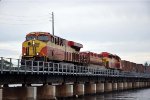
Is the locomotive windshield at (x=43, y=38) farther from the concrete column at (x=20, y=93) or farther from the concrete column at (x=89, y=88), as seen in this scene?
the concrete column at (x=89, y=88)

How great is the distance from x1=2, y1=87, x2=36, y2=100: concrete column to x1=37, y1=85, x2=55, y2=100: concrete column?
496 cm

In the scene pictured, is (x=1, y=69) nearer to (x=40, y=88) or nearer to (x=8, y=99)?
(x=8, y=99)

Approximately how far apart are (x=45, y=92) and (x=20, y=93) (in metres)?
5.35

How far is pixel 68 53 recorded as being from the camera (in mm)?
52781

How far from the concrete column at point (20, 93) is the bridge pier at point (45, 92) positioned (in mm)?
4955

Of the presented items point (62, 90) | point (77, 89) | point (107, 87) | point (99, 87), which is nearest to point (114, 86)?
point (107, 87)

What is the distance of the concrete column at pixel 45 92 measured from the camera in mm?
43156

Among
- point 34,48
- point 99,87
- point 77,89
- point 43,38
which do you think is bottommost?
point 99,87

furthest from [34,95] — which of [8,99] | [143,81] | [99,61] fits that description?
[143,81]

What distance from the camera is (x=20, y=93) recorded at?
38.4m

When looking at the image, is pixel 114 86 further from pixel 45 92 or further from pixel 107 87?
pixel 45 92

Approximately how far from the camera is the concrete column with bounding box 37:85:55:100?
4316 cm

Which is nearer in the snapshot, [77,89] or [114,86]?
[77,89]

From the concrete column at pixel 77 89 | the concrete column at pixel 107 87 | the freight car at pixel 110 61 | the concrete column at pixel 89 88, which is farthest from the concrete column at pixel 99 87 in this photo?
the concrete column at pixel 77 89
